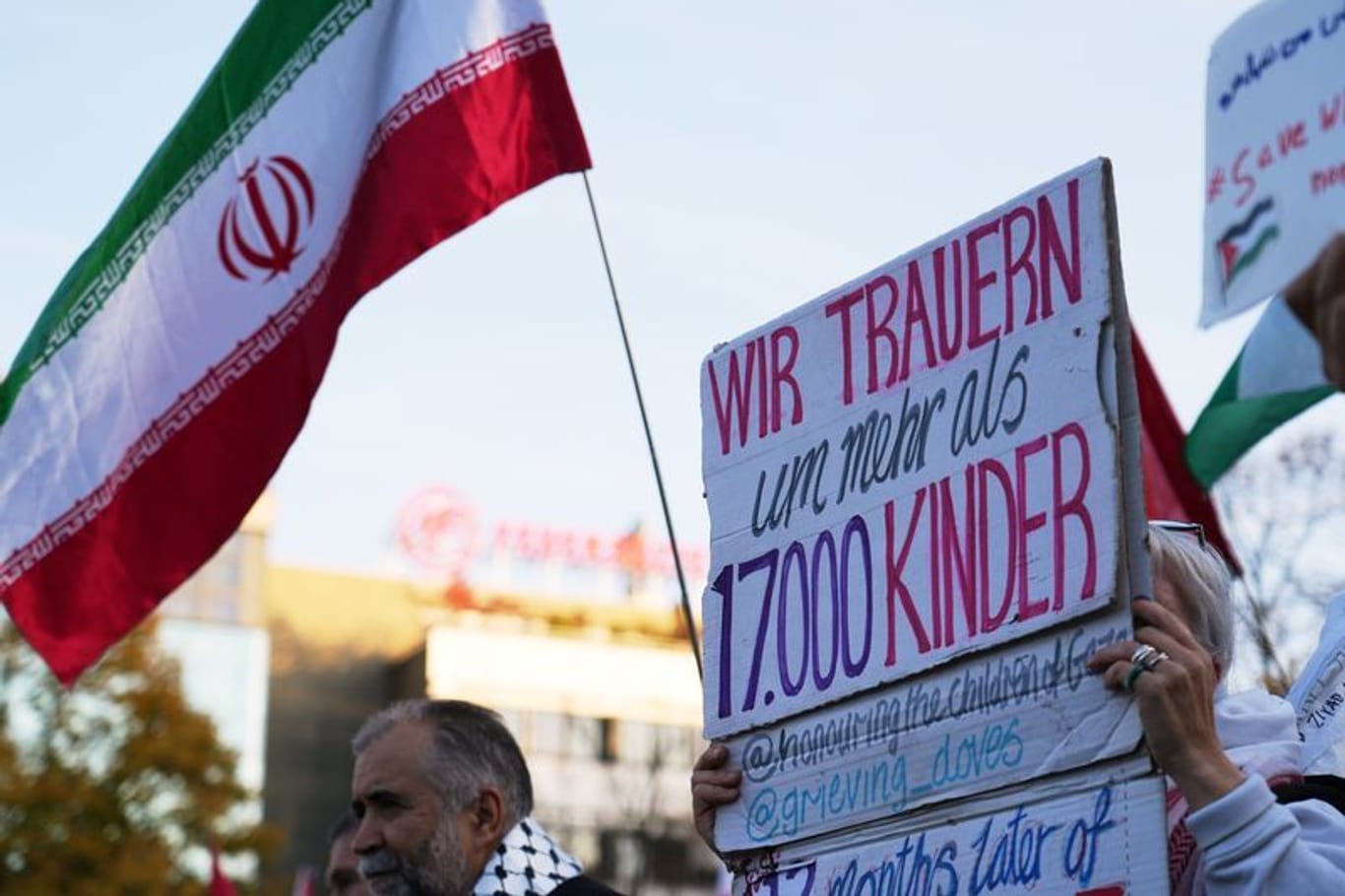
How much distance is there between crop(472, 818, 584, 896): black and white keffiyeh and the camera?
18.6 feet

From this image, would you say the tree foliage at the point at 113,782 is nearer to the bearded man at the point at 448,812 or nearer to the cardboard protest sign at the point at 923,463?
the bearded man at the point at 448,812

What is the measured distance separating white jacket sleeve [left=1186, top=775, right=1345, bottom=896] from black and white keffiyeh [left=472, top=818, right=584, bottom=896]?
8.14ft

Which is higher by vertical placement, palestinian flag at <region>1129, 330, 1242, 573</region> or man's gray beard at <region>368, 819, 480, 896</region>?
palestinian flag at <region>1129, 330, 1242, 573</region>

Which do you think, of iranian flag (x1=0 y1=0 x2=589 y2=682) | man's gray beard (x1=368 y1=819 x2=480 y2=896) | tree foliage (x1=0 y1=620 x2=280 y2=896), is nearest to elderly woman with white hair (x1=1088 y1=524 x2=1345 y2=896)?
man's gray beard (x1=368 y1=819 x2=480 y2=896)

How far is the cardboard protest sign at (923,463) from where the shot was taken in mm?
3553

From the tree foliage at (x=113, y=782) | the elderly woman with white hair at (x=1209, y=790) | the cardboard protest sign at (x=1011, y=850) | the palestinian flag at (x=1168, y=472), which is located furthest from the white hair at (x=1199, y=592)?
the tree foliage at (x=113, y=782)

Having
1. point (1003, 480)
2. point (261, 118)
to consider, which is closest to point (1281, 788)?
point (1003, 480)

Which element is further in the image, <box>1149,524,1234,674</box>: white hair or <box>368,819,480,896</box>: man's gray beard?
<box>368,819,480,896</box>: man's gray beard

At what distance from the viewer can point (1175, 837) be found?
11.9 ft

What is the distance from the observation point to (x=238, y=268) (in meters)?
6.77

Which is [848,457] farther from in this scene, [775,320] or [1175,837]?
[1175,837]

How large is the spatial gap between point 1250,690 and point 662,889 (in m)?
45.7

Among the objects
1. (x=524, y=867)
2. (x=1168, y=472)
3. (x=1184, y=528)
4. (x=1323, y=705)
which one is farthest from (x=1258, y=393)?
(x=1168, y=472)

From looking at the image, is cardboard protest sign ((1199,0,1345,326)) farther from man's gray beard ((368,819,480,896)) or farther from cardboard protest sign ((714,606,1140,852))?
man's gray beard ((368,819,480,896))
